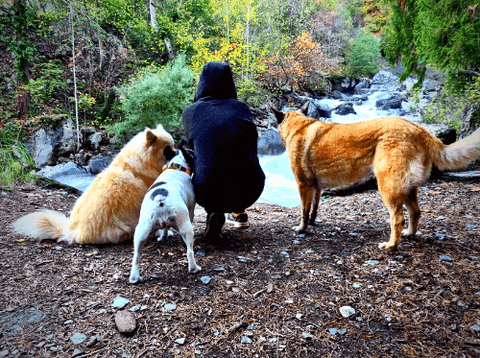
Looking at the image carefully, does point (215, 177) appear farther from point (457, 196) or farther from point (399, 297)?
point (457, 196)

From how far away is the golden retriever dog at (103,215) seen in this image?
3.00 metres

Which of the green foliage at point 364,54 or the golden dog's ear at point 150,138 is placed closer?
the golden dog's ear at point 150,138

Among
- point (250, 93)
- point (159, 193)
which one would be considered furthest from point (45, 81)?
point (159, 193)

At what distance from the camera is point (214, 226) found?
10.3 ft

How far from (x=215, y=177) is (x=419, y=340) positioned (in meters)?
2.03

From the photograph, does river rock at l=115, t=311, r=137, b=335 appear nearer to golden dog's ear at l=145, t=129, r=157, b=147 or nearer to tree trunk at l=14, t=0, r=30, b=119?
golden dog's ear at l=145, t=129, r=157, b=147

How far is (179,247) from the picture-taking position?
9.83 ft

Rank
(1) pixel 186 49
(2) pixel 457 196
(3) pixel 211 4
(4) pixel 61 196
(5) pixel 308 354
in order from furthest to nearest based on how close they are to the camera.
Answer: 1. (3) pixel 211 4
2. (1) pixel 186 49
3. (4) pixel 61 196
4. (2) pixel 457 196
5. (5) pixel 308 354

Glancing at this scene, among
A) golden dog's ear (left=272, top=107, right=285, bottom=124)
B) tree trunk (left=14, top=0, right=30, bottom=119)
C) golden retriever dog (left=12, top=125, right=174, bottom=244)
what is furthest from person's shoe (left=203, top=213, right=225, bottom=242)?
tree trunk (left=14, top=0, right=30, bottom=119)

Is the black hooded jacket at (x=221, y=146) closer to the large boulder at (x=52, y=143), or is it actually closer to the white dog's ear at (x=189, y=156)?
the white dog's ear at (x=189, y=156)

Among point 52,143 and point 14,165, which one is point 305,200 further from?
point 52,143

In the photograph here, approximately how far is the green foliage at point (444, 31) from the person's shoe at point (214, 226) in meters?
5.06

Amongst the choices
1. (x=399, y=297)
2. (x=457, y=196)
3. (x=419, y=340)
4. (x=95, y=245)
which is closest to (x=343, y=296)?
(x=399, y=297)

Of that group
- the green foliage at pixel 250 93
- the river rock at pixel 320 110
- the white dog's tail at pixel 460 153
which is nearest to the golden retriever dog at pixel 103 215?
the white dog's tail at pixel 460 153
